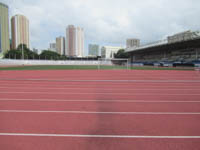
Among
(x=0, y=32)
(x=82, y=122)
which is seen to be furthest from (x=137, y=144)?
(x=0, y=32)

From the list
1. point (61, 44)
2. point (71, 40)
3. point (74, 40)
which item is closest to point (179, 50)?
point (74, 40)

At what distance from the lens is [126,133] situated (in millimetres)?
3135

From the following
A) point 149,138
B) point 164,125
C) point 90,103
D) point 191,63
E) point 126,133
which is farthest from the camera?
point 191,63

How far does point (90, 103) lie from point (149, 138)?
265cm

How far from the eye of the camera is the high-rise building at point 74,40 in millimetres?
114750

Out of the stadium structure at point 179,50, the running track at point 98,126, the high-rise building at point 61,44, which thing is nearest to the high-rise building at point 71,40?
the high-rise building at point 61,44

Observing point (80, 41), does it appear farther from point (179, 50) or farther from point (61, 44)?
point (179, 50)

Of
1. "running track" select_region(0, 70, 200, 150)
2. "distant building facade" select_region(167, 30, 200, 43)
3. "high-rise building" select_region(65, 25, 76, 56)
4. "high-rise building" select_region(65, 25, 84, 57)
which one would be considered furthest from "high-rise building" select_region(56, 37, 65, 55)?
"running track" select_region(0, 70, 200, 150)

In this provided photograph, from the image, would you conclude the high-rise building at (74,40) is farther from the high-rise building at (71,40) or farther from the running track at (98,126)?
the running track at (98,126)

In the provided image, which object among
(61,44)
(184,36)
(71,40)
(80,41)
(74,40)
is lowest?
(184,36)

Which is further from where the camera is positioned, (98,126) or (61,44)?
(61,44)

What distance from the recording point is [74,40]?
376 feet

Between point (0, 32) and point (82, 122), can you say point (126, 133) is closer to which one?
point (82, 122)

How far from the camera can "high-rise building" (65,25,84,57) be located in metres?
115
